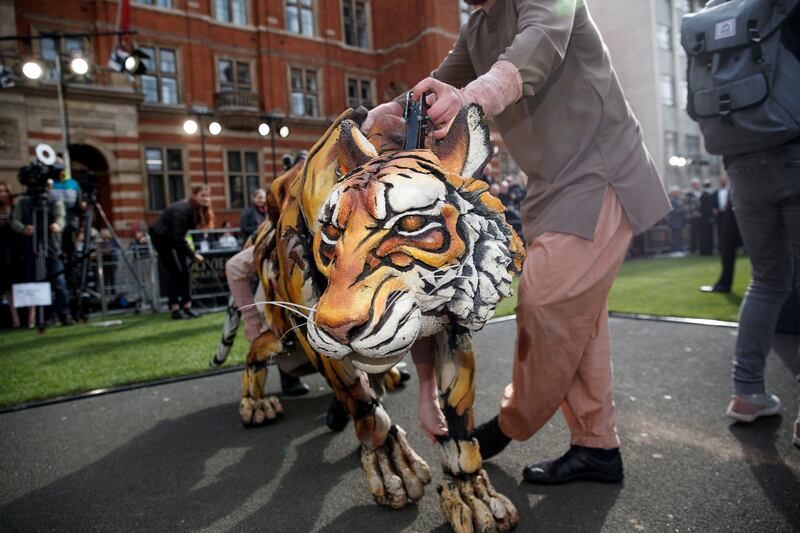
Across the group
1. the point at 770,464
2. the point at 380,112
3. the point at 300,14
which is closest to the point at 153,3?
the point at 300,14

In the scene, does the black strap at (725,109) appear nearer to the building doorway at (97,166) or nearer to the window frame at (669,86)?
the building doorway at (97,166)

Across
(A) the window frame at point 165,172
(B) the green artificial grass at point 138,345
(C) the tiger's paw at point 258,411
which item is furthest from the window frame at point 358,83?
(C) the tiger's paw at point 258,411

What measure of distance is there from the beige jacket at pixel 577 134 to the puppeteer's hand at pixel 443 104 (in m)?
0.46

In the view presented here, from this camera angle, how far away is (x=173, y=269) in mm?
6699

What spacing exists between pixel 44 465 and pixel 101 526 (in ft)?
2.37

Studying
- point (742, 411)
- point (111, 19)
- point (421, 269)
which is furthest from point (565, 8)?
point (111, 19)

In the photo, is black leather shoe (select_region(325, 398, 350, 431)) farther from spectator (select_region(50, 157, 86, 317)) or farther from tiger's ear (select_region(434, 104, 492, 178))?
spectator (select_region(50, 157, 86, 317))

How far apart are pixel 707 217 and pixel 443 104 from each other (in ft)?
42.0

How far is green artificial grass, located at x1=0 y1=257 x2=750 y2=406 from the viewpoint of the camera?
3.46 meters

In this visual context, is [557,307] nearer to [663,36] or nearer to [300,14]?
[300,14]

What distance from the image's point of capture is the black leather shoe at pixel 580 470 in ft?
5.76

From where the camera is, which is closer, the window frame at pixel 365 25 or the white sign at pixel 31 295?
the white sign at pixel 31 295

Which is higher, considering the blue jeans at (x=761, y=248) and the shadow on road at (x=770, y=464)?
the blue jeans at (x=761, y=248)

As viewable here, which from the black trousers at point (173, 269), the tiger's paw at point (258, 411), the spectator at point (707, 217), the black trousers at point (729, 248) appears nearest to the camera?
the tiger's paw at point (258, 411)
